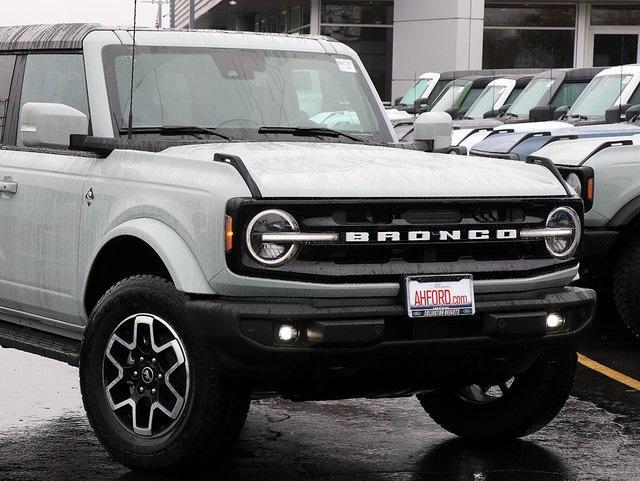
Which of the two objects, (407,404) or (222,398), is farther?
(407,404)

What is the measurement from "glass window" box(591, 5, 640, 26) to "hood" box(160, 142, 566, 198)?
38.8m

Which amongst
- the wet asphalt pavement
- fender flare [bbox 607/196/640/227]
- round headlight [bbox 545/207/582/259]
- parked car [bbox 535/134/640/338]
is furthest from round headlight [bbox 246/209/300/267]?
fender flare [bbox 607/196/640/227]

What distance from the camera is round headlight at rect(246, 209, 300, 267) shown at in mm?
5285

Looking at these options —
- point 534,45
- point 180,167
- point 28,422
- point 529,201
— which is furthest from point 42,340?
point 534,45

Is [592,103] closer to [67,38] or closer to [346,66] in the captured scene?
[346,66]

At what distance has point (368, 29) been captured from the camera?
4612cm

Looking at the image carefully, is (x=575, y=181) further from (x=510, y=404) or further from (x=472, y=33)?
(x=472, y=33)

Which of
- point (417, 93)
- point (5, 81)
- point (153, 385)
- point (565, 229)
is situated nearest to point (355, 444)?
point (153, 385)

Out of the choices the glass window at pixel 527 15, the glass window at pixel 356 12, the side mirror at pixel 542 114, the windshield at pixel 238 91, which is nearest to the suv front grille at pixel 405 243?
the windshield at pixel 238 91

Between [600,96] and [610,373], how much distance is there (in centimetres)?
712

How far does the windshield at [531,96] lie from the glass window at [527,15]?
25.9 meters

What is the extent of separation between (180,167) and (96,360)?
2.76 ft

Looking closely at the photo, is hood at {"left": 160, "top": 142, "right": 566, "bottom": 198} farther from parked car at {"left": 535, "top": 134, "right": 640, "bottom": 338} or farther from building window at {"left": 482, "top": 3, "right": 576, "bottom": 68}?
building window at {"left": 482, "top": 3, "right": 576, "bottom": 68}

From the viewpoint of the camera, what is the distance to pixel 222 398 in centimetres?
542
